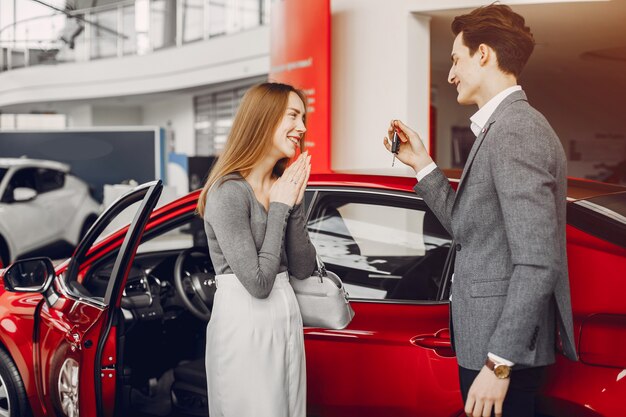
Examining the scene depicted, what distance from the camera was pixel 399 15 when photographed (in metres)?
5.94

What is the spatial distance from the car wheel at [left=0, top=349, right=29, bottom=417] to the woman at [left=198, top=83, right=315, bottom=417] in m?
1.16

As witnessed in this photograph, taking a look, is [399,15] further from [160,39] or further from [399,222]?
[160,39]

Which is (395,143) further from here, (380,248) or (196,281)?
(196,281)

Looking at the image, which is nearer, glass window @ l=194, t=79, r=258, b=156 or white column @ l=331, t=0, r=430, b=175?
white column @ l=331, t=0, r=430, b=175

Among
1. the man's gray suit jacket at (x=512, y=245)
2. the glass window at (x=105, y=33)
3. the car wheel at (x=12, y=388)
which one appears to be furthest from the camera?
the glass window at (x=105, y=33)

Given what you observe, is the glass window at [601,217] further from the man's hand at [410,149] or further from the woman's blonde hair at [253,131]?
the woman's blonde hair at [253,131]

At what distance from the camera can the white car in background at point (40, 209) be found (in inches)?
318

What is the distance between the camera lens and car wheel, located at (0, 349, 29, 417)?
2.82 m

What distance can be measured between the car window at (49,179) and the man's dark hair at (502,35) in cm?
794

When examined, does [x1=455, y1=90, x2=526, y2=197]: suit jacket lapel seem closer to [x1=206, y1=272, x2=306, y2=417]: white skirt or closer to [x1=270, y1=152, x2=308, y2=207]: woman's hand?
[x1=270, y1=152, x2=308, y2=207]: woman's hand

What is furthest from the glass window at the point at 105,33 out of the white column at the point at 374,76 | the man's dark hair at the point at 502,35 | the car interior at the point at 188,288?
the man's dark hair at the point at 502,35

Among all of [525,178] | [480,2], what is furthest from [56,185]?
[525,178]

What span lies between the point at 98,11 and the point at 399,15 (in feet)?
41.2

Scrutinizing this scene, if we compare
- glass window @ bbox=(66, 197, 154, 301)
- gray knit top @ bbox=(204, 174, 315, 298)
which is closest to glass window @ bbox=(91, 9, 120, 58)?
glass window @ bbox=(66, 197, 154, 301)
